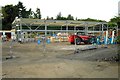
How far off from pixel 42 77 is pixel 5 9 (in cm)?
7303

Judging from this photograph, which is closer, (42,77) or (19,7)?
(42,77)

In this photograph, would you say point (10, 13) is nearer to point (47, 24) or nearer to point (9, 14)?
point (9, 14)

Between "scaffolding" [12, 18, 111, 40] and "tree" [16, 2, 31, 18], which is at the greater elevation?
"tree" [16, 2, 31, 18]

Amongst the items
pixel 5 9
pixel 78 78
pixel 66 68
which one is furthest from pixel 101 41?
pixel 5 9

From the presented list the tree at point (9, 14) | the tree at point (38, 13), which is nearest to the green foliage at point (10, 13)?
the tree at point (9, 14)

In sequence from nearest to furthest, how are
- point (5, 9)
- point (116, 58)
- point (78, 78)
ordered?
1. point (78, 78)
2. point (116, 58)
3. point (5, 9)

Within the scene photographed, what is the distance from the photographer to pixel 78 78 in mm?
9195

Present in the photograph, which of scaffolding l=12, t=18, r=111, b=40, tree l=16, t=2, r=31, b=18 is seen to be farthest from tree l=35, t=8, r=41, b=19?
scaffolding l=12, t=18, r=111, b=40

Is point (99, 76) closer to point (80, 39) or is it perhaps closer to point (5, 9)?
point (80, 39)

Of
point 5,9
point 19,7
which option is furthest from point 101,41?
point 19,7

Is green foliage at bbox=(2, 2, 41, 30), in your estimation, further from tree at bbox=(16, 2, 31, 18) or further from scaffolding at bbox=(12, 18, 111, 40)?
scaffolding at bbox=(12, 18, 111, 40)

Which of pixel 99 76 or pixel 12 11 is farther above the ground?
pixel 12 11

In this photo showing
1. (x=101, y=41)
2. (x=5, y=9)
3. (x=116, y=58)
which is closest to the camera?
(x=116, y=58)

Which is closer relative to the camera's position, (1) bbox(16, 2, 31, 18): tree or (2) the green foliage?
(2) the green foliage
